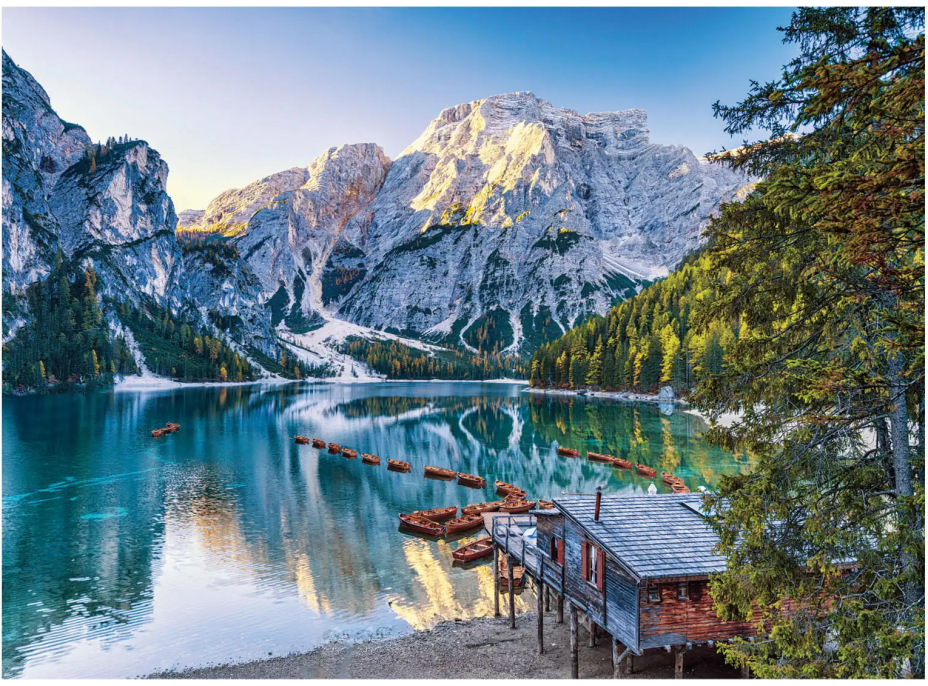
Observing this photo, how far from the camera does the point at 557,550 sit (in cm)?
2325

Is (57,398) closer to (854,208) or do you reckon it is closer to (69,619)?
(69,619)

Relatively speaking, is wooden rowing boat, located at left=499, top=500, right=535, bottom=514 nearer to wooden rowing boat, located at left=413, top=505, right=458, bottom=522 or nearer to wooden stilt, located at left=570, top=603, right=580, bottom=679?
wooden rowing boat, located at left=413, top=505, right=458, bottom=522

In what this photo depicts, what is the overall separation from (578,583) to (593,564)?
5.50ft

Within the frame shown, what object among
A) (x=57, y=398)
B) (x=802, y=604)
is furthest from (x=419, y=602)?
(x=57, y=398)

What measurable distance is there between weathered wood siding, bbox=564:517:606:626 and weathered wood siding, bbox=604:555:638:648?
1.43 feet

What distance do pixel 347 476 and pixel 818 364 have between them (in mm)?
58875

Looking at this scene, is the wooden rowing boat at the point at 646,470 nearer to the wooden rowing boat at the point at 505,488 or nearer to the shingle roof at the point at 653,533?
the wooden rowing boat at the point at 505,488

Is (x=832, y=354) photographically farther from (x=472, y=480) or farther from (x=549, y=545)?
(x=472, y=480)

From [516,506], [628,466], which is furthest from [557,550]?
[628,466]

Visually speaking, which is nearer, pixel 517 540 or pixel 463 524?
pixel 517 540

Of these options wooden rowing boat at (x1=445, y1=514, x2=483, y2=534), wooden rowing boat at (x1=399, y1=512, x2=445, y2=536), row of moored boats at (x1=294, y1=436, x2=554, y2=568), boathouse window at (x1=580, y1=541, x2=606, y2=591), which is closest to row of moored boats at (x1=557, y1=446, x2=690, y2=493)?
row of moored boats at (x1=294, y1=436, x2=554, y2=568)

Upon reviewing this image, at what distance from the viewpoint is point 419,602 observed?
29.7m

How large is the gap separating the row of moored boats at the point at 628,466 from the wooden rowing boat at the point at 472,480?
54.5 feet

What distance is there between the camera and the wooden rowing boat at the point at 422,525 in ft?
133
